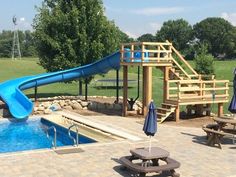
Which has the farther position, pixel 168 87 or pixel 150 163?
pixel 168 87

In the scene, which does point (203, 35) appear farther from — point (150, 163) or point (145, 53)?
point (150, 163)

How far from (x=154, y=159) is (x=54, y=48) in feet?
63.5

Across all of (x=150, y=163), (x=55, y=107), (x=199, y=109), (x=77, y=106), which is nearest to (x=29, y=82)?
(x=55, y=107)

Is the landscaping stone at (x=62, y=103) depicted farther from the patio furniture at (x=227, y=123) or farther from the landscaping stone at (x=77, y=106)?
the patio furniture at (x=227, y=123)

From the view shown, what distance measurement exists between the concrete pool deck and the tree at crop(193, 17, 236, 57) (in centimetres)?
10969

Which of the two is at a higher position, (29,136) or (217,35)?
(217,35)

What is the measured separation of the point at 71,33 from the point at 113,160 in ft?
59.6

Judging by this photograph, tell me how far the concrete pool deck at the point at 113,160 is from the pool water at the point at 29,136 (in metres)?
2.61

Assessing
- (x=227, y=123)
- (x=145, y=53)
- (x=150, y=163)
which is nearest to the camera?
(x=150, y=163)

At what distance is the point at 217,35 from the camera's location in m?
130

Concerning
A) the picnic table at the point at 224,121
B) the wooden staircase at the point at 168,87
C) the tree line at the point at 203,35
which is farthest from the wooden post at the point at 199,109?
the tree line at the point at 203,35

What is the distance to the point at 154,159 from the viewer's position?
404 inches

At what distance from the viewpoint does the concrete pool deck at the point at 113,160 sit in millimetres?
10672

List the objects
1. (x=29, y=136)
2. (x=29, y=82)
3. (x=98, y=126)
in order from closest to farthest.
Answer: (x=98, y=126) < (x=29, y=136) < (x=29, y=82)
